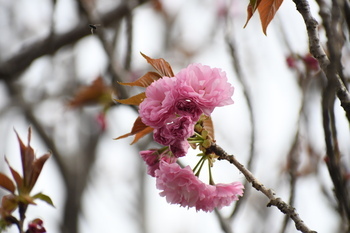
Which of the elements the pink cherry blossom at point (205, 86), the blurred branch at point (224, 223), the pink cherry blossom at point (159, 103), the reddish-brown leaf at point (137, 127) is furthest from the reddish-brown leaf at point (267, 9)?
the blurred branch at point (224, 223)

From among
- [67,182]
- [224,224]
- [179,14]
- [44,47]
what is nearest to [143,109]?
[224,224]

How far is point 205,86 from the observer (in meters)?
1.19

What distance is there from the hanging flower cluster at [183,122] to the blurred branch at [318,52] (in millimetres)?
228

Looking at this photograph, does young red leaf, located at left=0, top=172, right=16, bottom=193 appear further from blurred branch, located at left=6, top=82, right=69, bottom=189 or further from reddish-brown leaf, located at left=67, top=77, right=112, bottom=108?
blurred branch, located at left=6, top=82, right=69, bottom=189

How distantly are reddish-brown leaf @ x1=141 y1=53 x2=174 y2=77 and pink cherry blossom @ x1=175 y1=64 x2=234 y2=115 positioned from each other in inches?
3.0

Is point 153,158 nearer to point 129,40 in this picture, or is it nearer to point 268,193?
point 268,193

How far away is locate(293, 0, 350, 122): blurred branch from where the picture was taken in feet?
3.47

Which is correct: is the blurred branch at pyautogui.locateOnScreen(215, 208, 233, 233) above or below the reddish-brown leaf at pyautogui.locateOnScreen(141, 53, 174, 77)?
below

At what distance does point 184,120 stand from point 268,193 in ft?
0.91

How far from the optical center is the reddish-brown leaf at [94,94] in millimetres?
2869

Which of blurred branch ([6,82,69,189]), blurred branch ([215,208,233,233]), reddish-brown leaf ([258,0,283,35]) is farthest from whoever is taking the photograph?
blurred branch ([6,82,69,189])

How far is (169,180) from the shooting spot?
121 cm

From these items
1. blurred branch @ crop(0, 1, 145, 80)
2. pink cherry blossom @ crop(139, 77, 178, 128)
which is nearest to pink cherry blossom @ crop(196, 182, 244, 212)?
pink cherry blossom @ crop(139, 77, 178, 128)

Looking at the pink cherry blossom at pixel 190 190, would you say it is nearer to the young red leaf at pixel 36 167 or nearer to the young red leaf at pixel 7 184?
the young red leaf at pixel 36 167
